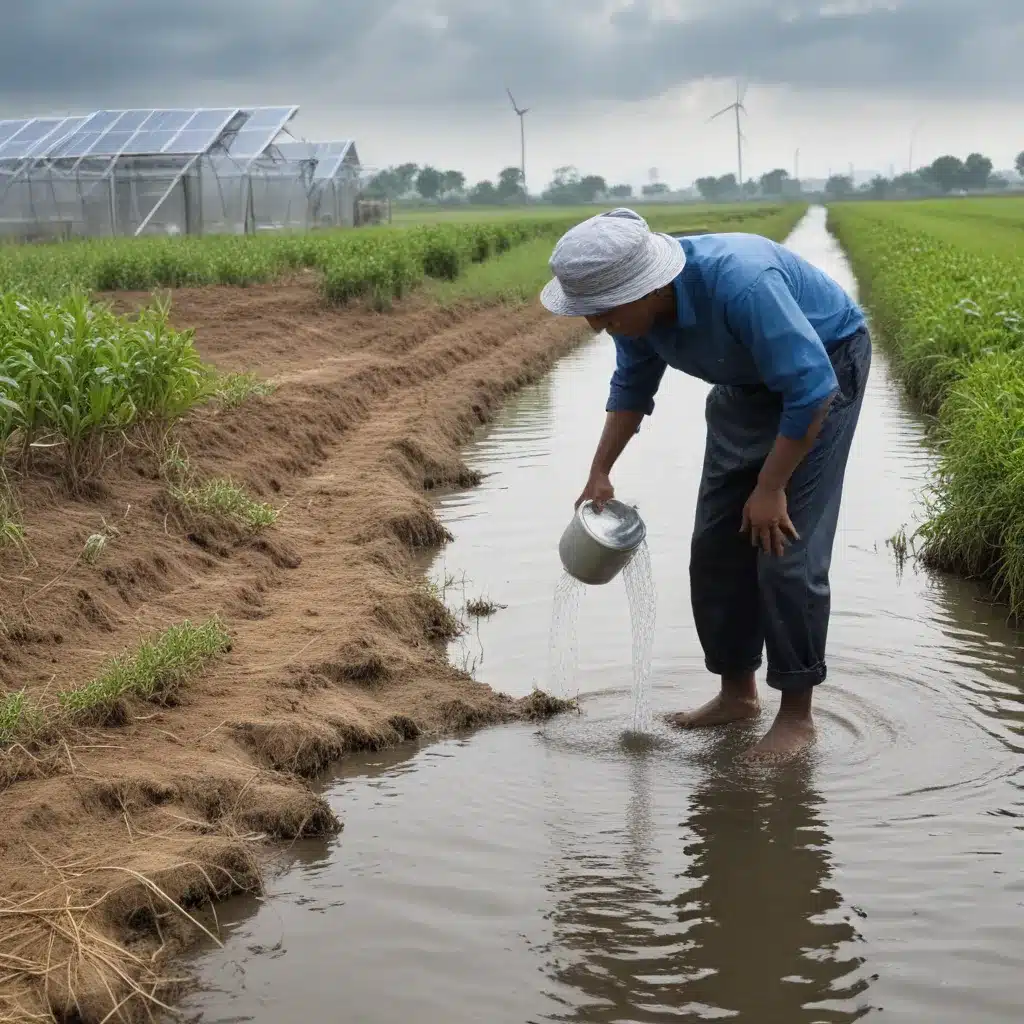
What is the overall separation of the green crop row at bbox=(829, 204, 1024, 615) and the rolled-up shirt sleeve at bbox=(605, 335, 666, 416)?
2.02 meters

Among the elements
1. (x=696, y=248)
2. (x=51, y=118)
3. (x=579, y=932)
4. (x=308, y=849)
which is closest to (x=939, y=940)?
(x=579, y=932)

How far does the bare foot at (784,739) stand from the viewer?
3.64m

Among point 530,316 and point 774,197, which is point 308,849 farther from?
point 774,197

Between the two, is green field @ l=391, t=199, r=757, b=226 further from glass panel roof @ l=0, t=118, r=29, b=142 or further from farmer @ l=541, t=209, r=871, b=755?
farmer @ l=541, t=209, r=871, b=755

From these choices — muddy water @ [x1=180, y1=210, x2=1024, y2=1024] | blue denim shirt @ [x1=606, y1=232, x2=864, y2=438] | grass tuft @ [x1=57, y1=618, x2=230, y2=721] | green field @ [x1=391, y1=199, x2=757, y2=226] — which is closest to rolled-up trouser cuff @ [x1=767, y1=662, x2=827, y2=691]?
muddy water @ [x1=180, y1=210, x2=1024, y2=1024]

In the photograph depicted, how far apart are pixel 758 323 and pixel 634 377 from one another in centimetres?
72

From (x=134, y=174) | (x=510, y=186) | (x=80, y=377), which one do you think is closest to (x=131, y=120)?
(x=134, y=174)

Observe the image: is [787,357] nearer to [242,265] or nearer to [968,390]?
[968,390]

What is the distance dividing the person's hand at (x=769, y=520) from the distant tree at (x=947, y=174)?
134 m

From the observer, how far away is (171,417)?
5.87 metres

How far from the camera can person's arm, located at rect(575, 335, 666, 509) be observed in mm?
3648

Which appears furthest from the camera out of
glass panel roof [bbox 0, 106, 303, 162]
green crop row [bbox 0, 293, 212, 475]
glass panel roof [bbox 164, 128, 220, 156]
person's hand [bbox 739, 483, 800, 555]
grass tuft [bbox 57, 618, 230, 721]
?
glass panel roof [bbox 0, 106, 303, 162]

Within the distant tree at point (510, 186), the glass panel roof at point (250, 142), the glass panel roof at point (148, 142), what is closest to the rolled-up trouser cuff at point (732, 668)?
the glass panel roof at point (148, 142)

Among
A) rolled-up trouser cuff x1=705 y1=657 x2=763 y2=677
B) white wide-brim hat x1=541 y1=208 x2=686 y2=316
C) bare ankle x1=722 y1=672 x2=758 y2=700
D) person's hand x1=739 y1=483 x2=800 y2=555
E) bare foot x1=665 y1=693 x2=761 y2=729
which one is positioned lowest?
bare foot x1=665 y1=693 x2=761 y2=729
